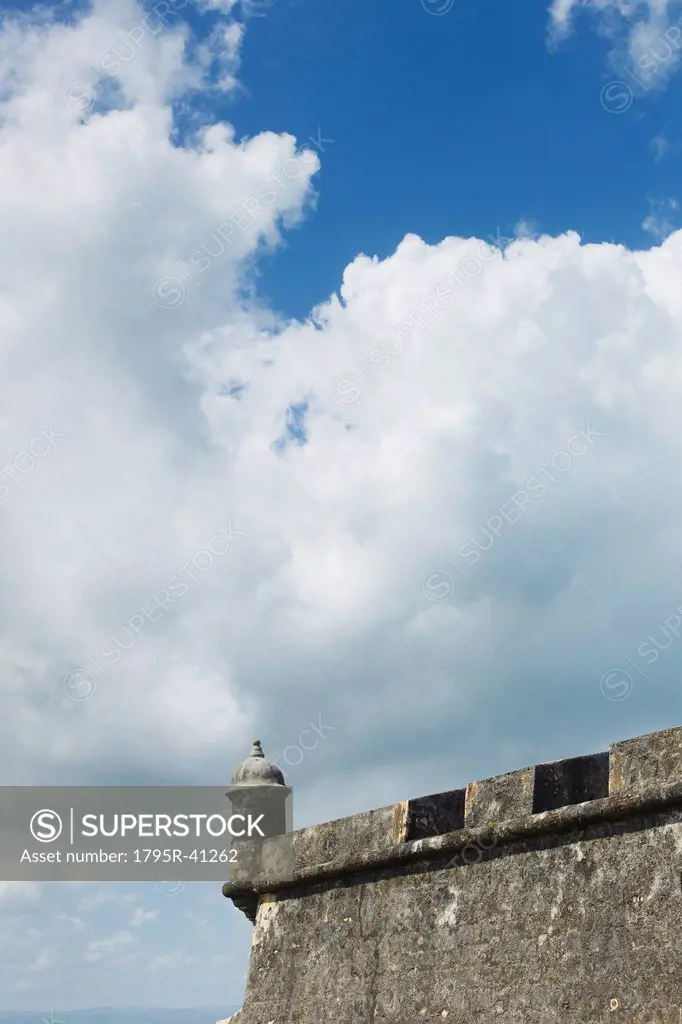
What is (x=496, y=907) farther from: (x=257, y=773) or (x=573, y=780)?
(x=257, y=773)

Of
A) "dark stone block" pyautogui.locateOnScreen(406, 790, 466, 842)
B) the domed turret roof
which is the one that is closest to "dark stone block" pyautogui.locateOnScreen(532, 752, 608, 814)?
"dark stone block" pyautogui.locateOnScreen(406, 790, 466, 842)

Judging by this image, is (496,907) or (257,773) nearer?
(496,907)

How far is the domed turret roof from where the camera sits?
10.4 metres

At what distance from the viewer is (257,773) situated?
10.4 metres

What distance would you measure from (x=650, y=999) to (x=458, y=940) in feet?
5.63

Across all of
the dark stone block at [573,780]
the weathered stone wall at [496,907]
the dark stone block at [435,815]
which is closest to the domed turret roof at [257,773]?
the weathered stone wall at [496,907]

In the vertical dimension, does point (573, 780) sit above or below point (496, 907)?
above

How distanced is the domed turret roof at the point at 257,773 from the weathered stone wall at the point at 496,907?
38.8 inches

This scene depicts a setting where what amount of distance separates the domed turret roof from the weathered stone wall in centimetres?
98

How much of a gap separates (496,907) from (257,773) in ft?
12.0

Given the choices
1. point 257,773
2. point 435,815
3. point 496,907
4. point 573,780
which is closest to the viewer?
point 496,907

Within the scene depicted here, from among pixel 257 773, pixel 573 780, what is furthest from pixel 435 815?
pixel 257 773

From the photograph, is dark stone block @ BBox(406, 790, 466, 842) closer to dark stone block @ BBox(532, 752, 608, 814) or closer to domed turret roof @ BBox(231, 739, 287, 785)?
dark stone block @ BBox(532, 752, 608, 814)

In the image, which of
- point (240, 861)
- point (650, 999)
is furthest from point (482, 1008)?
point (240, 861)
